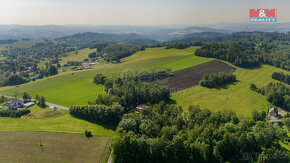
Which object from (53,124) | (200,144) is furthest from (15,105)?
(200,144)

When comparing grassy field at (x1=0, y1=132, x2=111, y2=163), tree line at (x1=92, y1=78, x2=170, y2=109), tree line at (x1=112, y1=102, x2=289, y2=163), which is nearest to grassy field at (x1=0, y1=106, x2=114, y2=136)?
grassy field at (x1=0, y1=132, x2=111, y2=163)

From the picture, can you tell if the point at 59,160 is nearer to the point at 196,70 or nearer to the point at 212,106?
the point at 212,106

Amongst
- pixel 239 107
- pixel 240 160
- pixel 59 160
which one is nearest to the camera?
pixel 240 160

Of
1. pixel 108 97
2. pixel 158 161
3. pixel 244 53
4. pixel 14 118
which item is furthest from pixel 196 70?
pixel 14 118

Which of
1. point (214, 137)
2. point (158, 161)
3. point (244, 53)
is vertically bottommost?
point (158, 161)

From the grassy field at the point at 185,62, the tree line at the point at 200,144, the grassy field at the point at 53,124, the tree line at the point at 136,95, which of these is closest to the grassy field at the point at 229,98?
the tree line at the point at 136,95

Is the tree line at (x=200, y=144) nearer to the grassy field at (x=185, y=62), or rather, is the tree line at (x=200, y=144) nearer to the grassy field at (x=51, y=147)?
the grassy field at (x=51, y=147)

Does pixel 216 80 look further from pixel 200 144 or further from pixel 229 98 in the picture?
pixel 200 144

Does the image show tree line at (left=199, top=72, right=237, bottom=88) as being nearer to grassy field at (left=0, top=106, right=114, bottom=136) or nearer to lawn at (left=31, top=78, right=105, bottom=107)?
lawn at (left=31, top=78, right=105, bottom=107)
